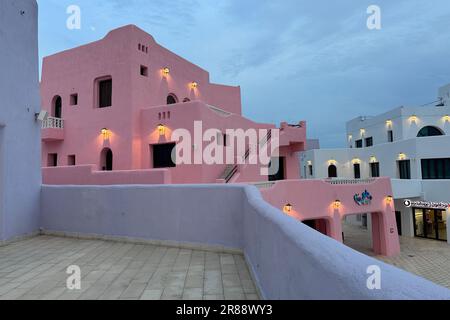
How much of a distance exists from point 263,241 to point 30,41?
9677 mm

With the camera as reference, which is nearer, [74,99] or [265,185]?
[265,185]

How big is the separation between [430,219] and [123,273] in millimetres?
25352

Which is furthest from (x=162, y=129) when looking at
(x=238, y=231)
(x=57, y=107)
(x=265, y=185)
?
(x=238, y=231)

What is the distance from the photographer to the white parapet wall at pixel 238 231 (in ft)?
5.24

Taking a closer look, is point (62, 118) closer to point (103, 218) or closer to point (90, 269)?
point (103, 218)

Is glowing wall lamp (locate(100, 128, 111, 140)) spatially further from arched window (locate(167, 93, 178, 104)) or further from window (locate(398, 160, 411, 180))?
window (locate(398, 160, 411, 180))

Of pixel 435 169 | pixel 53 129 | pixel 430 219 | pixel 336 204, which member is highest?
pixel 53 129

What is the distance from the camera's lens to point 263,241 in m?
4.01

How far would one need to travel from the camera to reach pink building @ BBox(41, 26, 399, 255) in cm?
1456

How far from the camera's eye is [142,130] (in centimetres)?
1630

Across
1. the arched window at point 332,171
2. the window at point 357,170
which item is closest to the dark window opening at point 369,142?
the window at point 357,170

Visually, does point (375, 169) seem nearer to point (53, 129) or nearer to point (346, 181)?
point (346, 181)
